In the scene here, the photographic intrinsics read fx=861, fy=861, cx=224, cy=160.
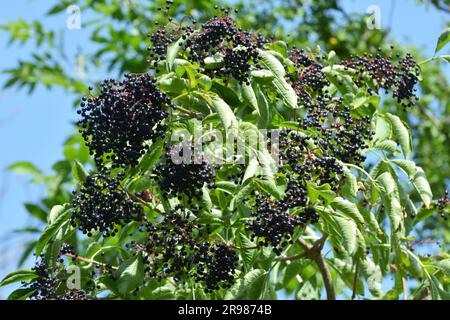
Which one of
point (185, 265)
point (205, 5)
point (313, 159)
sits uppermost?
point (205, 5)

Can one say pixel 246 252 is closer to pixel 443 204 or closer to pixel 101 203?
pixel 101 203

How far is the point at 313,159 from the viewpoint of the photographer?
324 cm

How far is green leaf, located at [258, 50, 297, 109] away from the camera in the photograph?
3.33 meters

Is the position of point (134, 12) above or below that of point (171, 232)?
above

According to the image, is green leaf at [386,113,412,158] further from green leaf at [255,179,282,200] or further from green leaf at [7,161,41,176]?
green leaf at [7,161,41,176]

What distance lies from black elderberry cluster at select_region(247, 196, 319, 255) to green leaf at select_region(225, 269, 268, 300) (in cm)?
28

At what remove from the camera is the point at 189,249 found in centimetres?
345

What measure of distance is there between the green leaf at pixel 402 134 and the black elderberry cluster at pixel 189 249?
2.80ft

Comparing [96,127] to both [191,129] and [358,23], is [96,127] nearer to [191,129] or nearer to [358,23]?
[191,129]

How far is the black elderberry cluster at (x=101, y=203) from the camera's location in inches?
129

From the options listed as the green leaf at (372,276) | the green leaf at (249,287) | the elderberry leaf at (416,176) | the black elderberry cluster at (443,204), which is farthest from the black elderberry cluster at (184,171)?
the black elderberry cluster at (443,204)
